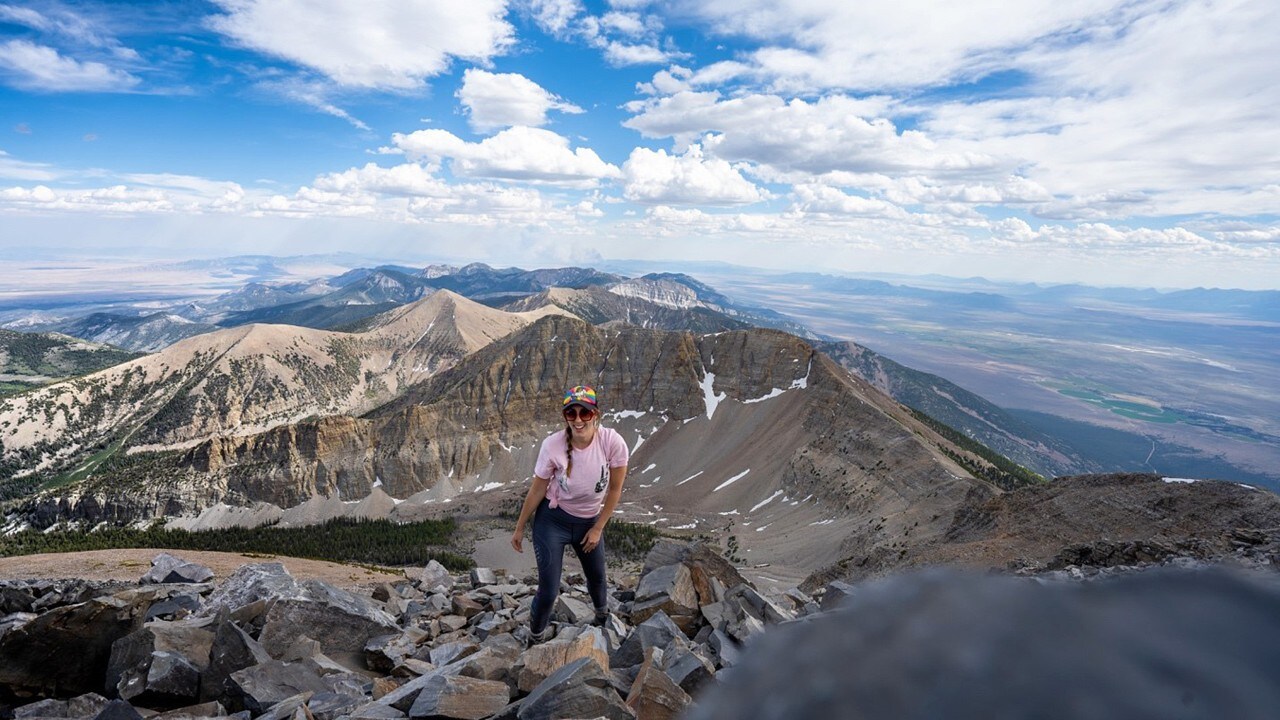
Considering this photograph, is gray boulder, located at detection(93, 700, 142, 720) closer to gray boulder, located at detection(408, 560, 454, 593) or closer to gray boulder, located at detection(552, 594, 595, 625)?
gray boulder, located at detection(552, 594, 595, 625)

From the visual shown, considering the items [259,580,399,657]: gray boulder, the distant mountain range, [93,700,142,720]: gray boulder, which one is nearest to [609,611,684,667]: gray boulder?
[259,580,399,657]: gray boulder

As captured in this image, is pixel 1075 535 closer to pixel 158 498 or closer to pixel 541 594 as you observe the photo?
pixel 541 594

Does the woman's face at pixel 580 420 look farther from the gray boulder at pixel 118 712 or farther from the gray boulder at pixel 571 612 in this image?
the gray boulder at pixel 118 712

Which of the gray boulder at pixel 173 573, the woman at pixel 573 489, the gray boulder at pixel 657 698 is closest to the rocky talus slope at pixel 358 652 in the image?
the gray boulder at pixel 657 698

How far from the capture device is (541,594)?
9656mm

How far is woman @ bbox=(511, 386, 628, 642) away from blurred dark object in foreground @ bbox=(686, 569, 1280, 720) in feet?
20.7

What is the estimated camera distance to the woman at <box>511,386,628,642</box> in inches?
342

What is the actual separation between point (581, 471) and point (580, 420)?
0.90m

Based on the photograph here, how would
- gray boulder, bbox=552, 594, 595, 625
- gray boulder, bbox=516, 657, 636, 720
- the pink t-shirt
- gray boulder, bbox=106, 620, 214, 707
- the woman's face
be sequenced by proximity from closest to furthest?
gray boulder, bbox=516, 657, 636, 720
gray boulder, bbox=106, 620, 214, 707
the woman's face
the pink t-shirt
gray boulder, bbox=552, 594, 595, 625

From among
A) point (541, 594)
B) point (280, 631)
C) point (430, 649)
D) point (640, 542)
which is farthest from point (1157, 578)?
point (640, 542)

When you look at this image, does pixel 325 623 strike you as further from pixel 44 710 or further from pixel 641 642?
pixel 641 642

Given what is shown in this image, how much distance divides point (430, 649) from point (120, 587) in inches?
418

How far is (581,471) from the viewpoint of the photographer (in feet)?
29.0

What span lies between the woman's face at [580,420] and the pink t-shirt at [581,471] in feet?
0.74
